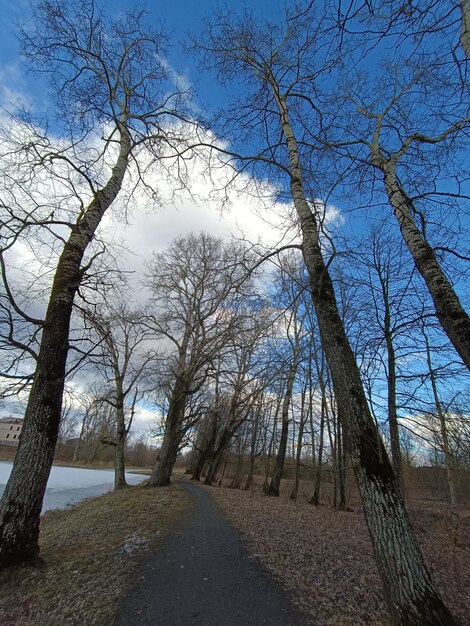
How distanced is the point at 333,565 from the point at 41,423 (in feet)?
16.1

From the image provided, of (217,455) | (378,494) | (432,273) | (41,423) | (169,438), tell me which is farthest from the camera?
(217,455)

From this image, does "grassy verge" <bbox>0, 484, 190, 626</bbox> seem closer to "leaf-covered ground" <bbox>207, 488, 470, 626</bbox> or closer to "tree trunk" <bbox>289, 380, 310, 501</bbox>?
"leaf-covered ground" <bbox>207, 488, 470, 626</bbox>

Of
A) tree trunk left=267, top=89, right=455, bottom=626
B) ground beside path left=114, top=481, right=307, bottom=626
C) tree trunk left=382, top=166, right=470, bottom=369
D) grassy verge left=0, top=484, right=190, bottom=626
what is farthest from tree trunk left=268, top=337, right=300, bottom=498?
tree trunk left=267, top=89, right=455, bottom=626

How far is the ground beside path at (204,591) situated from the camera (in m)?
3.47

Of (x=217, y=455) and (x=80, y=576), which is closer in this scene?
(x=80, y=576)

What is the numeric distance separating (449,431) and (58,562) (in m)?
5.62

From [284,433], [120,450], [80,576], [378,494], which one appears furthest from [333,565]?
[120,450]

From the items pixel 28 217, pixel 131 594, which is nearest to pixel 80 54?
pixel 28 217

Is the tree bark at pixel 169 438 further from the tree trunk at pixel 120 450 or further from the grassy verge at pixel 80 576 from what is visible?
the grassy verge at pixel 80 576

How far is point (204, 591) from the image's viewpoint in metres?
4.09

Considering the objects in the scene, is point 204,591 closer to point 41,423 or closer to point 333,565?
point 333,565

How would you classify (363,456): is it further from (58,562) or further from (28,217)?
(28,217)

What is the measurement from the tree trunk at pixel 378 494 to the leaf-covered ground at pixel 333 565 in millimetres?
1102

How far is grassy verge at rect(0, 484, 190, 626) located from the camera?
3330 millimetres
